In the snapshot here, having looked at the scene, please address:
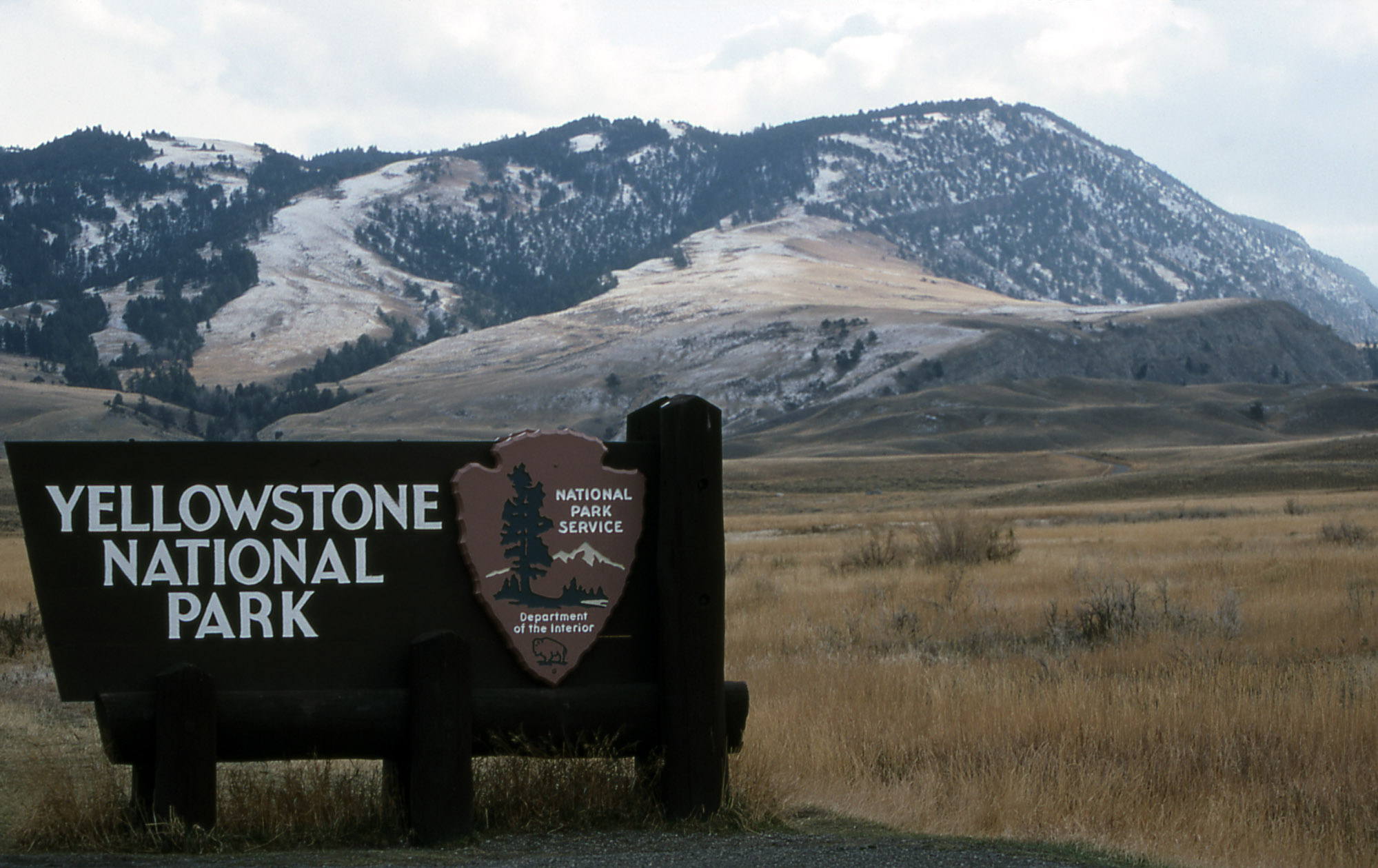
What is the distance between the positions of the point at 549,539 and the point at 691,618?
2.25 feet

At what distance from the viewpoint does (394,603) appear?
5035mm

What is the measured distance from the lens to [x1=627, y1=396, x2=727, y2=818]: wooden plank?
5.05 meters

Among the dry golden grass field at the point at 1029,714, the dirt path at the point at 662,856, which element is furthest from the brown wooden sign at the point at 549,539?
the dirt path at the point at 662,856

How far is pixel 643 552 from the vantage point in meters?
5.25

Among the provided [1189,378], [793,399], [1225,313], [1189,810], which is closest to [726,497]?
[1189,810]

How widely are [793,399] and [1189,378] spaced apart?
185 ft

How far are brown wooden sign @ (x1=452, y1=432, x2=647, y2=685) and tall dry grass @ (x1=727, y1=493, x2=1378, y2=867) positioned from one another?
132cm

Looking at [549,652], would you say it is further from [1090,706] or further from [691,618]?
[1090,706]

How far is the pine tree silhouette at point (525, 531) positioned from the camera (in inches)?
201

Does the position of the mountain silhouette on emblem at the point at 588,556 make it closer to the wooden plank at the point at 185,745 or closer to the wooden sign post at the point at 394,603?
the wooden sign post at the point at 394,603

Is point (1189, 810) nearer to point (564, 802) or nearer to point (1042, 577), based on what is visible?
point (564, 802)

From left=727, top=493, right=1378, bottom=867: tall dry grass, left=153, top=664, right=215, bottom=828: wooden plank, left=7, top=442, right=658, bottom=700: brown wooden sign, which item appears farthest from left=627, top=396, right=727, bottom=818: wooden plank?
left=153, top=664, right=215, bottom=828: wooden plank

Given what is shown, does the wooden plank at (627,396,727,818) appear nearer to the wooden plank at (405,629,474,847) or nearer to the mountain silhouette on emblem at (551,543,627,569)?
the mountain silhouette on emblem at (551,543,627,569)

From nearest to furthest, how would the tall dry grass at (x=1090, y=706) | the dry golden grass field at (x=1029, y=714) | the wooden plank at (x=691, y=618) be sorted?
the wooden plank at (x=691, y=618)
the dry golden grass field at (x=1029, y=714)
the tall dry grass at (x=1090, y=706)
